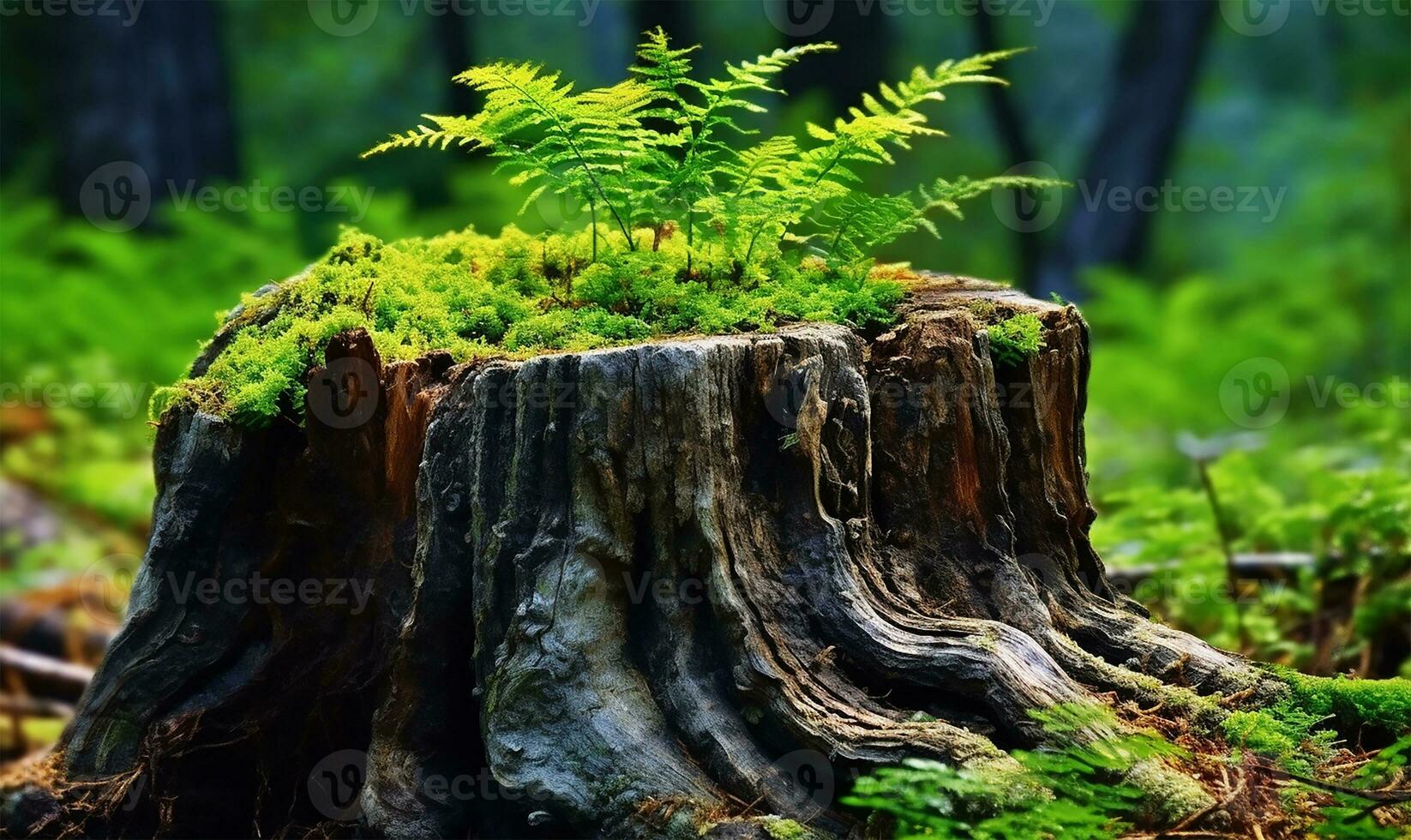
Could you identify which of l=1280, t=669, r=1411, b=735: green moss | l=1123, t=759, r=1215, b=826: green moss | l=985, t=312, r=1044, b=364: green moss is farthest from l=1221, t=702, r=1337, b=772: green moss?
l=985, t=312, r=1044, b=364: green moss

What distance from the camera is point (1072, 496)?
13.0ft

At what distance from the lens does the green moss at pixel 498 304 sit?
11.8 feet

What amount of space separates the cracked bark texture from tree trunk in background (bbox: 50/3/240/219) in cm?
1033

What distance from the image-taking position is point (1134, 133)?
13492 millimetres

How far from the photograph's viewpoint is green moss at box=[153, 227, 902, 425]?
360 cm

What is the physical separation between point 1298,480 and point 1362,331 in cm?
841

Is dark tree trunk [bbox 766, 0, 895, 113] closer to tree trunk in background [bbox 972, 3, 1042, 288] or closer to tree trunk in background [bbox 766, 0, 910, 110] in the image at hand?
tree trunk in background [bbox 766, 0, 910, 110]

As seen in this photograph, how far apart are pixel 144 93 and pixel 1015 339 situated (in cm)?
1166

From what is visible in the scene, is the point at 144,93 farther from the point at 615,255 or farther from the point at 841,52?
the point at 615,255

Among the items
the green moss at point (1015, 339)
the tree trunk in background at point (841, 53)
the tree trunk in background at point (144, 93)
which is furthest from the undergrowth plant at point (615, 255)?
the tree trunk in background at point (144, 93)

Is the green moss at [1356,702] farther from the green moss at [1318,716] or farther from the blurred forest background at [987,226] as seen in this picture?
the blurred forest background at [987,226]

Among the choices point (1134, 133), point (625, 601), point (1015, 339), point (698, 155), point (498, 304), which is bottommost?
point (625, 601)

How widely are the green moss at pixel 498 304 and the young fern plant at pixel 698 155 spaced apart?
145 millimetres

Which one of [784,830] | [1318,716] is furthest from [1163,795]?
[784,830]
